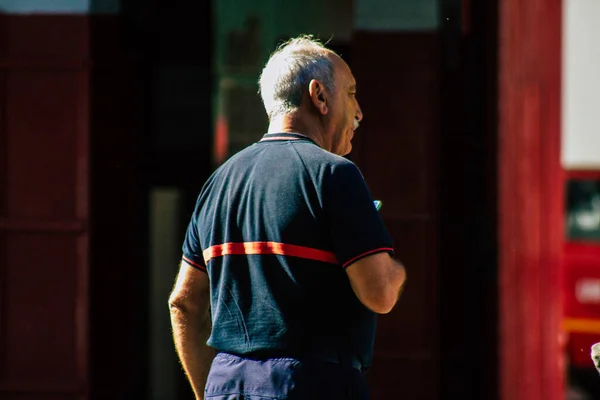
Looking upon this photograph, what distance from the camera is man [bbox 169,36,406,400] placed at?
187 cm

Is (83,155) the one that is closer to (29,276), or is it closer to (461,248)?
(29,276)

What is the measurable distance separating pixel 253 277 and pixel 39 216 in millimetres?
2368

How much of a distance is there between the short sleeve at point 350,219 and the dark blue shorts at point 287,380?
9.7 inches

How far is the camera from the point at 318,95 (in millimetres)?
2035

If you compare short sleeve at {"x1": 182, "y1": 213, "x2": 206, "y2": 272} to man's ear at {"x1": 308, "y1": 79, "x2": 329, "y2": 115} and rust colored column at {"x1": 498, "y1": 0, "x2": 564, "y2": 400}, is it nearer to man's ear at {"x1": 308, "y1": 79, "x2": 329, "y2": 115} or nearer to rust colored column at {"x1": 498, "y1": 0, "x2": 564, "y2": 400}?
man's ear at {"x1": 308, "y1": 79, "x2": 329, "y2": 115}

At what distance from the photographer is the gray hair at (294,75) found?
2037 mm

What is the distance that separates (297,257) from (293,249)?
19mm

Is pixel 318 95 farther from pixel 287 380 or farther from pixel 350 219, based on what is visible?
pixel 287 380

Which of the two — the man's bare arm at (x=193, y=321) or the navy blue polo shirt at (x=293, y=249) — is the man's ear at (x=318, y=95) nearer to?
the navy blue polo shirt at (x=293, y=249)

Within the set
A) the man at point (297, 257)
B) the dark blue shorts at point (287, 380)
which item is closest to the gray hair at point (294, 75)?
the man at point (297, 257)

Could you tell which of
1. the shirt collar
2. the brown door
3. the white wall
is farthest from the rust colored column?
the shirt collar

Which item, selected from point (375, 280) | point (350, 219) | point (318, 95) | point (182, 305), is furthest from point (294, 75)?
point (182, 305)

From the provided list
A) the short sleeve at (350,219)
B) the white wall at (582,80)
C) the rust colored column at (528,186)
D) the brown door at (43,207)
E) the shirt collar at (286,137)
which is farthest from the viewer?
the white wall at (582,80)

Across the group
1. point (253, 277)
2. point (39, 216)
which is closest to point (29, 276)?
point (39, 216)
